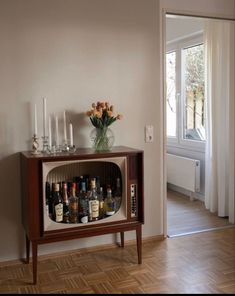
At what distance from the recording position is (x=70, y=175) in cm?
297

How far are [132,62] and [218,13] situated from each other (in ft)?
3.41

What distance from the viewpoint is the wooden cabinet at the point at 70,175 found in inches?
101

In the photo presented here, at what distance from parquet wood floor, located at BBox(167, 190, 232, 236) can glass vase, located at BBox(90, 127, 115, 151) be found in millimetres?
1208

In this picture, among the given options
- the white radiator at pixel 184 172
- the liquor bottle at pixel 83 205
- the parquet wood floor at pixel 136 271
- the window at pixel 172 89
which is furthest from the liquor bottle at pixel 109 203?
the window at pixel 172 89

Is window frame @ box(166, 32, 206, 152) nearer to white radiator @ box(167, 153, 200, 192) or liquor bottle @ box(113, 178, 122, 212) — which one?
white radiator @ box(167, 153, 200, 192)

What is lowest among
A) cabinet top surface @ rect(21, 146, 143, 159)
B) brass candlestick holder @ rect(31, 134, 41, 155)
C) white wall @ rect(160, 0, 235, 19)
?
cabinet top surface @ rect(21, 146, 143, 159)

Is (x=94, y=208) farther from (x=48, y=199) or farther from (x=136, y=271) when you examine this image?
(x=136, y=271)

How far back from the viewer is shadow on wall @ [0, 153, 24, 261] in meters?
2.88

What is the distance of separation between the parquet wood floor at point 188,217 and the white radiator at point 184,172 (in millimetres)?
216

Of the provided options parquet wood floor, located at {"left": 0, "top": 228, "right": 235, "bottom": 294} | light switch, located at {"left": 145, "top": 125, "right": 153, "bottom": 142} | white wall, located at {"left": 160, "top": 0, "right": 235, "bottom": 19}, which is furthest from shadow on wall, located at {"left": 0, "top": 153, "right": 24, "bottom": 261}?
white wall, located at {"left": 160, "top": 0, "right": 235, "bottom": 19}

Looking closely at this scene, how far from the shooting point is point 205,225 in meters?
3.85

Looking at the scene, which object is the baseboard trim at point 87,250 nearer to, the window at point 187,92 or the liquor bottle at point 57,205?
the liquor bottle at point 57,205

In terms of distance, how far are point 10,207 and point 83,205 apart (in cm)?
61

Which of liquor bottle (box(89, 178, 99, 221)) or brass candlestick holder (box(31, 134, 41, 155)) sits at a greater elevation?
brass candlestick holder (box(31, 134, 41, 155))
